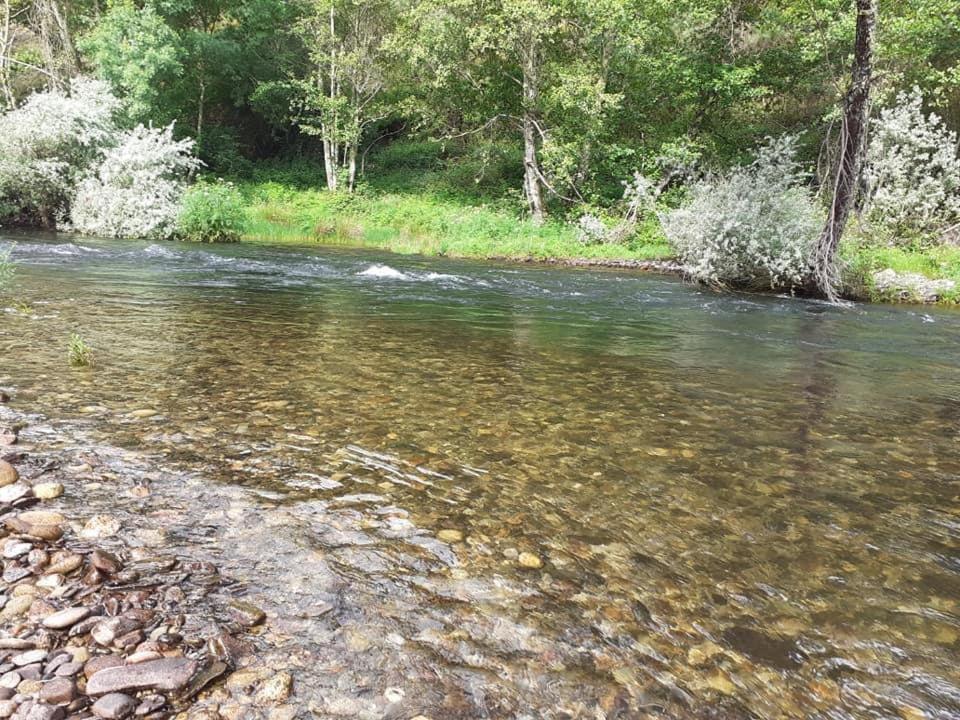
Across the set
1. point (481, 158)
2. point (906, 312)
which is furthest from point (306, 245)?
point (906, 312)

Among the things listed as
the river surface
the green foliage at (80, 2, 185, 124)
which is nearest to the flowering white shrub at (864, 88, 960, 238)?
the river surface

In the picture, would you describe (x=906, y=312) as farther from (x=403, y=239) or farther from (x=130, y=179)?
(x=130, y=179)

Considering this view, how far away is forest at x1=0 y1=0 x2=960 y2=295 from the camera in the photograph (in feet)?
61.0

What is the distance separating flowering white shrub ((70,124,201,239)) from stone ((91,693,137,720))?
23.1 meters

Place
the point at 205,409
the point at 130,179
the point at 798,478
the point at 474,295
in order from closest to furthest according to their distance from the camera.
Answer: the point at 798,478
the point at 205,409
the point at 474,295
the point at 130,179

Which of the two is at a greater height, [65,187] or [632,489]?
[65,187]

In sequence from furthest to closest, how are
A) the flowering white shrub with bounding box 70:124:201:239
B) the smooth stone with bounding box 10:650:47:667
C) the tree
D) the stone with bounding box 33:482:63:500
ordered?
the tree → the flowering white shrub with bounding box 70:124:201:239 → the stone with bounding box 33:482:63:500 → the smooth stone with bounding box 10:650:47:667

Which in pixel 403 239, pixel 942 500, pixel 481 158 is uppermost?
pixel 481 158

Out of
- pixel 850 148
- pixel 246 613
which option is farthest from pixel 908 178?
pixel 246 613

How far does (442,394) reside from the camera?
19.9ft

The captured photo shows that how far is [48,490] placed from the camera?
3434 millimetres

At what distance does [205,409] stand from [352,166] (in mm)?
28544

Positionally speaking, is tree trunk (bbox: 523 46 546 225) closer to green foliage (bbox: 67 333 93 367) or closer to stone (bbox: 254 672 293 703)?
green foliage (bbox: 67 333 93 367)

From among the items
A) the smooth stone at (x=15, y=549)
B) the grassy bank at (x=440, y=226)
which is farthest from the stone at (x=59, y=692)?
the grassy bank at (x=440, y=226)
